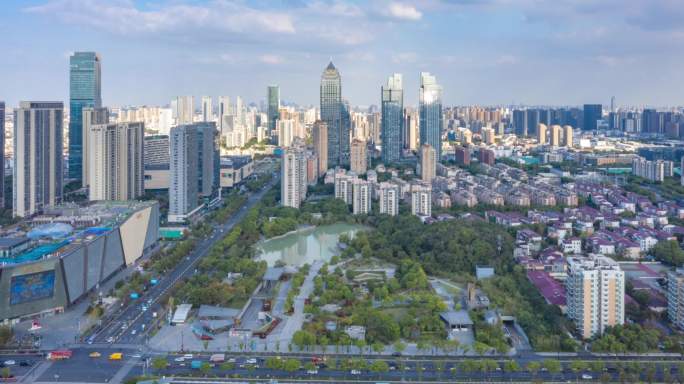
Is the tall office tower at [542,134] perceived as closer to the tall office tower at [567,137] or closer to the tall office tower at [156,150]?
the tall office tower at [567,137]

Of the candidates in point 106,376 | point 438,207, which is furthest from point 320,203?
point 106,376

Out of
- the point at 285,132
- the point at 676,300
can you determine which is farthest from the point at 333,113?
the point at 676,300

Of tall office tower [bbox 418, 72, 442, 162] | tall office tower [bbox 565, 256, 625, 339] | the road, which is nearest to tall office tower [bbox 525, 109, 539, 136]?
tall office tower [bbox 418, 72, 442, 162]

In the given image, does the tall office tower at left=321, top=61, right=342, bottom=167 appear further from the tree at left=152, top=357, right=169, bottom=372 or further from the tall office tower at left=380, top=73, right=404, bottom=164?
the tree at left=152, top=357, right=169, bottom=372

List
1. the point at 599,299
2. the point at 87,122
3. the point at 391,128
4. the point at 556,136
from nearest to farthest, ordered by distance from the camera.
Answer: the point at 599,299 < the point at 87,122 < the point at 391,128 < the point at 556,136

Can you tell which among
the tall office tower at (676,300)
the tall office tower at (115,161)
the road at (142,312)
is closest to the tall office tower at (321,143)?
the tall office tower at (115,161)

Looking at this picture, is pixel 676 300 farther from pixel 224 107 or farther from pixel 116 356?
pixel 224 107
